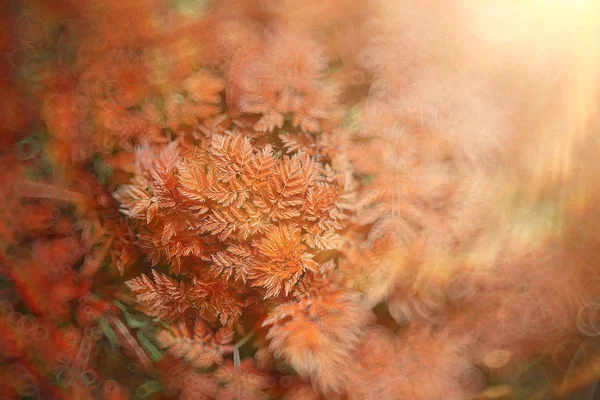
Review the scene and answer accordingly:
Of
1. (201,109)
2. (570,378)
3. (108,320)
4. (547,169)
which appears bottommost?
(570,378)

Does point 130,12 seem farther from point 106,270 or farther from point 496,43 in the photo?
point 496,43

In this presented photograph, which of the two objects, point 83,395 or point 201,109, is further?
point 83,395

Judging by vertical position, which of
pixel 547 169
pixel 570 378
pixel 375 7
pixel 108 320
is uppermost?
pixel 375 7

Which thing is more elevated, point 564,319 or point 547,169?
point 547,169

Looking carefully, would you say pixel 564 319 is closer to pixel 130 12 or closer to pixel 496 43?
pixel 496 43

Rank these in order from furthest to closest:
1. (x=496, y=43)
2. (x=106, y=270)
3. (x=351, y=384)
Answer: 1. (x=106, y=270)
2. (x=351, y=384)
3. (x=496, y=43)

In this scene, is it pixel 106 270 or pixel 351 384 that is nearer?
pixel 351 384

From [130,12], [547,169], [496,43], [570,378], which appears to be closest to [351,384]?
[570,378]

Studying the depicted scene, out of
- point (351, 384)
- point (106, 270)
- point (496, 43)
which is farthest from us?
point (106, 270)

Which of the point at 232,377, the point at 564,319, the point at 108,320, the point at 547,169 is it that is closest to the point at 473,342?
the point at 564,319
